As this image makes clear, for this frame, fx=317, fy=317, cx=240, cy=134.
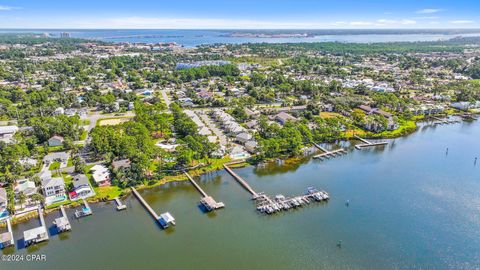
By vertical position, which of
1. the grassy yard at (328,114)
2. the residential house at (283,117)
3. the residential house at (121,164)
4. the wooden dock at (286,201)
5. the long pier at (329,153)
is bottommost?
the wooden dock at (286,201)

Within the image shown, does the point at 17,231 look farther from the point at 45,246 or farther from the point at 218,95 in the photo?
the point at 218,95

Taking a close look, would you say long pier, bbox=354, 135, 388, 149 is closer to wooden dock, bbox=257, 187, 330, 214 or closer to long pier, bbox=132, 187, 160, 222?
wooden dock, bbox=257, 187, 330, 214

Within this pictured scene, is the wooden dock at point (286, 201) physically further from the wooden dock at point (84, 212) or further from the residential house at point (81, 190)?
the residential house at point (81, 190)

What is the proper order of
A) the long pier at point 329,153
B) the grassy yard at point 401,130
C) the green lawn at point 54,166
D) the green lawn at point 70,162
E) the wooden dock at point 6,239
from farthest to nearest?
the grassy yard at point 401,130 → the long pier at point 329,153 → the green lawn at point 70,162 → the green lawn at point 54,166 → the wooden dock at point 6,239

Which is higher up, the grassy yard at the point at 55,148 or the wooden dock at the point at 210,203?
the grassy yard at the point at 55,148

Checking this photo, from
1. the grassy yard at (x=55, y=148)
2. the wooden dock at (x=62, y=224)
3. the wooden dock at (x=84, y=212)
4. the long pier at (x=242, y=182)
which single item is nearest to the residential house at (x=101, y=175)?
the wooden dock at (x=84, y=212)

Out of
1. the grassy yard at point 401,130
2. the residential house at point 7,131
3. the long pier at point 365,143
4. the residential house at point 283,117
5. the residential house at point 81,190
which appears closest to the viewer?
the residential house at point 81,190

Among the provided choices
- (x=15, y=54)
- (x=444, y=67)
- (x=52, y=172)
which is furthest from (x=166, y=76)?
(x=444, y=67)

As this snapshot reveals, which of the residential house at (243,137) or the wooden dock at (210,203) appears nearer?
the wooden dock at (210,203)

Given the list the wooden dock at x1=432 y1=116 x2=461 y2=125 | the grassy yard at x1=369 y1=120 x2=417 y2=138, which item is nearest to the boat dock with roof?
the grassy yard at x1=369 y1=120 x2=417 y2=138
